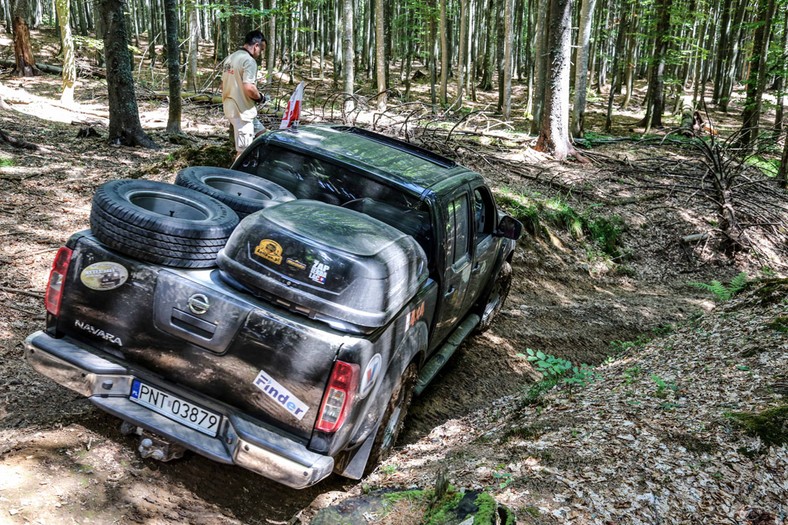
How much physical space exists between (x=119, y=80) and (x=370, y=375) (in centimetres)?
1037

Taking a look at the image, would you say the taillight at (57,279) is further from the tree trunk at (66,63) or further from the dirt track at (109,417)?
the tree trunk at (66,63)

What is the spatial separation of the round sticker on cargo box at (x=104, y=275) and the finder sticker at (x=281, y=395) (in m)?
0.94

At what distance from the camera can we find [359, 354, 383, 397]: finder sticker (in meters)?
3.15

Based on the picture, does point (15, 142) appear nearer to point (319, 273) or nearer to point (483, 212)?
point (483, 212)

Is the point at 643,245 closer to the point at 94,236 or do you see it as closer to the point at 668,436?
the point at 668,436

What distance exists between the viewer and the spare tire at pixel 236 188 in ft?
13.1

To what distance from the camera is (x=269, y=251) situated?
3.18m

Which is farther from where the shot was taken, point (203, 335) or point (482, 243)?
point (482, 243)

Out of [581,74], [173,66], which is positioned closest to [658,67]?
[581,74]

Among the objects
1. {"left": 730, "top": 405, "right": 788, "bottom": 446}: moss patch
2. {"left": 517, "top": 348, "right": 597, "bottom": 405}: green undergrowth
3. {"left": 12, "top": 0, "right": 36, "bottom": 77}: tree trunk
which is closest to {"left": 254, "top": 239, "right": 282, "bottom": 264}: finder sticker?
{"left": 517, "top": 348, "right": 597, "bottom": 405}: green undergrowth

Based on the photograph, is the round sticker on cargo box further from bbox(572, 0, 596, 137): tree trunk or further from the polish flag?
bbox(572, 0, 596, 137): tree trunk

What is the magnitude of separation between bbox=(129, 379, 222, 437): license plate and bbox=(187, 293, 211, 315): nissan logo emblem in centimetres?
50

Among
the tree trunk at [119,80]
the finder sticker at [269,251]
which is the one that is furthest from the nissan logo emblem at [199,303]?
the tree trunk at [119,80]

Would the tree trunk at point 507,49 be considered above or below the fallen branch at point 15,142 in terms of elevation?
above
